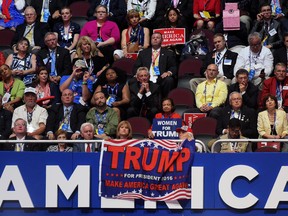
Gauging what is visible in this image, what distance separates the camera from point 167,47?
21750 millimetres

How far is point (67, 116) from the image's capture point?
19844 mm

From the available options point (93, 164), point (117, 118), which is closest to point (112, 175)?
point (93, 164)

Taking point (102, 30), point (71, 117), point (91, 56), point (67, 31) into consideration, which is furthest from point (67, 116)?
point (67, 31)

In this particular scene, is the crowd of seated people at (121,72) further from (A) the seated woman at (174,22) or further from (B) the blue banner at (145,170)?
(B) the blue banner at (145,170)

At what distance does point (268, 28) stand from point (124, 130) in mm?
4373

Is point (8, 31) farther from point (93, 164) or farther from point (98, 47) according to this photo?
point (93, 164)

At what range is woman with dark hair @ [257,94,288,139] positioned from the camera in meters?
18.9

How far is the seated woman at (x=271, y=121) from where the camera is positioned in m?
18.9

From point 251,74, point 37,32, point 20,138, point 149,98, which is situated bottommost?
point 20,138

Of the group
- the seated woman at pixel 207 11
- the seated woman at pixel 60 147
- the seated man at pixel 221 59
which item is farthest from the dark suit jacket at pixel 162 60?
the seated woman at pixel 60 147

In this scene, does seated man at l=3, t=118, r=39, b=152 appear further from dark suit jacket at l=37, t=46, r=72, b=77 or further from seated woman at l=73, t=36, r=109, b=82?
dark suit jacket at l=37, t=46, r=72, b=77

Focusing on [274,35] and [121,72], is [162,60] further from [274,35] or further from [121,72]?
[274,35]

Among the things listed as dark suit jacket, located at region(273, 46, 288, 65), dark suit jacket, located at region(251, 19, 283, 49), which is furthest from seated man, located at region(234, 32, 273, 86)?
dark suit jacket, located at region(251, 19, 283, 49)

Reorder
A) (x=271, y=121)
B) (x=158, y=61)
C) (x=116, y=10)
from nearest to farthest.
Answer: (x=271, y=121) < (x=158, y=61) < (x=116, y=10)
